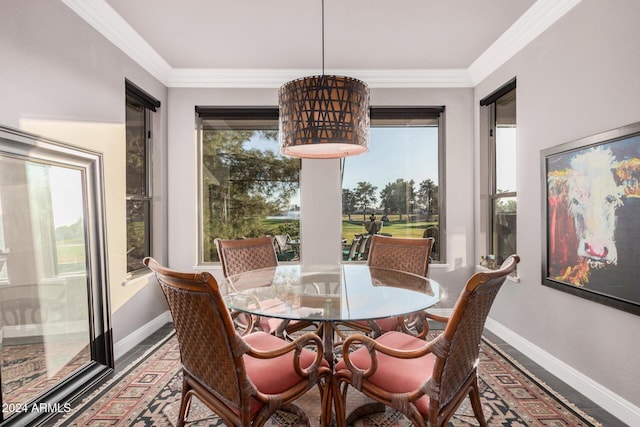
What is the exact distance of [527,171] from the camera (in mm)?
2883

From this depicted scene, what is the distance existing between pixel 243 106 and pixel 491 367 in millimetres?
3543

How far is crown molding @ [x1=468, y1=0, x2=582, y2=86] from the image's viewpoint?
246cm

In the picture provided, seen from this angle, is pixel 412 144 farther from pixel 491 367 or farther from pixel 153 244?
pixel 153 244

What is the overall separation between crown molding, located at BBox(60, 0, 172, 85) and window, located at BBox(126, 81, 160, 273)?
284 millimetres

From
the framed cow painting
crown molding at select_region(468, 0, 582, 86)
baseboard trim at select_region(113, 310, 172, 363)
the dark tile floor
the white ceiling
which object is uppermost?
the white ceiling

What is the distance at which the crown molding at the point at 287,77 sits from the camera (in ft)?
11.9

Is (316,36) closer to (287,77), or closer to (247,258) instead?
(287,77)

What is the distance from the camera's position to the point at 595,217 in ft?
7.02

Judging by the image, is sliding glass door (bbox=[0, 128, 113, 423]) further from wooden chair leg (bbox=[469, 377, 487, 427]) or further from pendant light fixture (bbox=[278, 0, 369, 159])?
wooden chair leg (bbox=[469, 377, 487, 427])

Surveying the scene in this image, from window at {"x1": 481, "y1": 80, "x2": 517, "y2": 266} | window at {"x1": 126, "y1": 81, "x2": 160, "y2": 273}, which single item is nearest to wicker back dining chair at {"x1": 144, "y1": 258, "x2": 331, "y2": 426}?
window at {"x1": 126, "y1": 81, "x2": 160, "y2": 273}

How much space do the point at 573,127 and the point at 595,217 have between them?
680 millimetres

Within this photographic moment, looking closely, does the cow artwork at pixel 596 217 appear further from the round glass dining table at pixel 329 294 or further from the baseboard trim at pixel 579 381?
the round glass dining table at pixel 329 294

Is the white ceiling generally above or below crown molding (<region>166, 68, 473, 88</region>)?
above

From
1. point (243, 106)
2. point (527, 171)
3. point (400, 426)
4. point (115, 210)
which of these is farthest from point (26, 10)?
point (527, 171)
